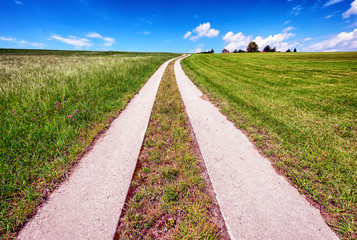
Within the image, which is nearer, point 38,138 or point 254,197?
point 254,197

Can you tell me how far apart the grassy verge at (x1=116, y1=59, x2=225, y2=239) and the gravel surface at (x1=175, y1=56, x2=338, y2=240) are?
26 cm

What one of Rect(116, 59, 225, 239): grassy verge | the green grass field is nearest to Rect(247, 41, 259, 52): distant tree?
the green grass field

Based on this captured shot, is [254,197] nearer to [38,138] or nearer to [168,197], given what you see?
[168,197]

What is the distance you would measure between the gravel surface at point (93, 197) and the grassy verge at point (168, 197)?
0.55ft

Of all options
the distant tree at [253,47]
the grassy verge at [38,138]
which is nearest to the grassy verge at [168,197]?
the grassy verge at [38,138]

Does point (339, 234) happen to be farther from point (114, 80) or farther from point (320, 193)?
point (114, 80)

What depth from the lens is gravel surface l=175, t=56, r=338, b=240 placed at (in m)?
1.60

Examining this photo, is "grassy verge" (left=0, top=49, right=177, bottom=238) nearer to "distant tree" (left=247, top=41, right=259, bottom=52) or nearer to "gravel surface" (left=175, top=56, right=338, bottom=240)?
"gravel surface" (left=175, top=56, right=338, bottom=240)

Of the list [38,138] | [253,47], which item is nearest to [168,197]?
[38,138]

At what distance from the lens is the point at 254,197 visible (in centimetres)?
197

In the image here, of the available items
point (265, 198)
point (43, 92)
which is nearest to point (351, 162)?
point (265, 198)

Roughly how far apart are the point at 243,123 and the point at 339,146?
6.49 ft

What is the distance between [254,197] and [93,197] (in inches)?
93.0

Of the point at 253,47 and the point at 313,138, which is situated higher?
the point at 253,47
